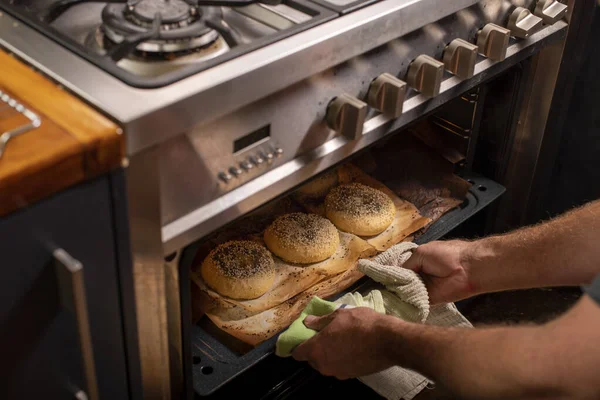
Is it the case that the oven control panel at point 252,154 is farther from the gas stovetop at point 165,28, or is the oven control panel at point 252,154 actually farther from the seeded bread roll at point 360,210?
the seeded bread roll at point 360,210

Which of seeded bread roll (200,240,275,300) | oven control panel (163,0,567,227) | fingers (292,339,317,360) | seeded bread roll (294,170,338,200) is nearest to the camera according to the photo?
oven control panel (163,0,567,227)

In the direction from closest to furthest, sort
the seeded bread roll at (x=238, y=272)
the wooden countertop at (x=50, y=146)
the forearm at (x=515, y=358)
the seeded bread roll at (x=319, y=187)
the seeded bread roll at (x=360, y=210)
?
the wooden countertop at (x=50, y=146) < the forearm at (x=515, y=358) < the seeded bread roll at (x=238, y=272) < the seeded bread roll at (x=360, y=210) < the seeded bread roll at (x=319, y=187)

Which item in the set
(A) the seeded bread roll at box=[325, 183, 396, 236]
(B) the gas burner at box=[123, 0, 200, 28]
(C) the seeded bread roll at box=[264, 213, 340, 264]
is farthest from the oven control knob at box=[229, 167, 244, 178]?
(A) the seeded bread roll at box=[325, 183, 396, 236]

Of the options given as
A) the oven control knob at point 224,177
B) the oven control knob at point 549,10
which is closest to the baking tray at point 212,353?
the oven control knob at point 224,177

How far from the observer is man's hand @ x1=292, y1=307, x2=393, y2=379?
3.79 feet

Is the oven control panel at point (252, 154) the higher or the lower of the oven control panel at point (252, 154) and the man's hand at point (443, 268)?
the higher

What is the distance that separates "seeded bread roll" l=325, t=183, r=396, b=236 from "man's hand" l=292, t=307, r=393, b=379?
324 mm

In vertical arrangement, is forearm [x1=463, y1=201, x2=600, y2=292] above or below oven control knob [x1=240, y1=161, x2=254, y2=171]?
below

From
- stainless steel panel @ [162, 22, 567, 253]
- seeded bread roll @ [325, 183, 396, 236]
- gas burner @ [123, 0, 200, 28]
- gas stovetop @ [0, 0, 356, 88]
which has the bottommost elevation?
seeded bread roll @ [325, 183, 396, 236]

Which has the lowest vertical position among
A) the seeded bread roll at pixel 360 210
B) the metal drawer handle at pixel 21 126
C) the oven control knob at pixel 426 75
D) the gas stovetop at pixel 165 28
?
the seeded bread roll at pixel 360 210

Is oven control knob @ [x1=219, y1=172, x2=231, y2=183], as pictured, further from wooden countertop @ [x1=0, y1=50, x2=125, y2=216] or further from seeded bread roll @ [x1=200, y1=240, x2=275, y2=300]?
seeded bread roll @ [x1=200, y1=240, x2=275, y2=300]

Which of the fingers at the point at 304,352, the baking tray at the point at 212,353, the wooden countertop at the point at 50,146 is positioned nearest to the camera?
the wooden countertop at the point at 50,146

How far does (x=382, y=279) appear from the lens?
1359 millimetres

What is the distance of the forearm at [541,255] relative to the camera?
1314 mm
